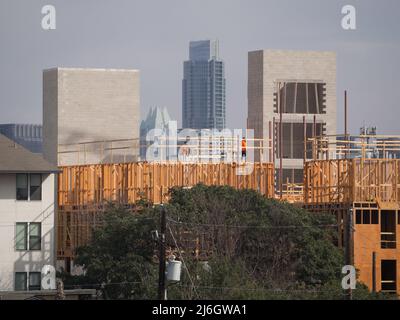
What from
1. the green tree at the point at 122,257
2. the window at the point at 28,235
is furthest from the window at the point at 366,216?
the window at the point at 28,235

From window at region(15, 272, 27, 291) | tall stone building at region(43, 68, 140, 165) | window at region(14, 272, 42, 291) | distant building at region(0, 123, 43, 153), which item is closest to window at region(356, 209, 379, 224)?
window at region(14, 272, 42, 291)

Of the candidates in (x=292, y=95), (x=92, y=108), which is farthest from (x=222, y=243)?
(x=292, y=95)

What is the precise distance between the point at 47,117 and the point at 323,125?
23057 mm

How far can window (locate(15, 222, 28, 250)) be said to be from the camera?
2702 inches

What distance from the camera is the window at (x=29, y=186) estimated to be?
70.3 m

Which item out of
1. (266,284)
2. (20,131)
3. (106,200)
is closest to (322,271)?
(266,284)

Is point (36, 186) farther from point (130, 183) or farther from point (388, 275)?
point (388, 275)

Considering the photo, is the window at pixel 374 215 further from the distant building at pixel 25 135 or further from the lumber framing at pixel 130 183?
the distant building at pixel 25 135

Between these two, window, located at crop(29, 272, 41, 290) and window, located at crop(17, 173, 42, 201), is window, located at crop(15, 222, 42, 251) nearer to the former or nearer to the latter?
window, located at crop(29, 272, 41, 290)

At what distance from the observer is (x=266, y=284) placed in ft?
178

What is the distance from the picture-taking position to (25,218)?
69.8 meters

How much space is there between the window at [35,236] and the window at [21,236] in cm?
26

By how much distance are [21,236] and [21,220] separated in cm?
86

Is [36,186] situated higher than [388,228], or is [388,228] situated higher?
[36,186]
